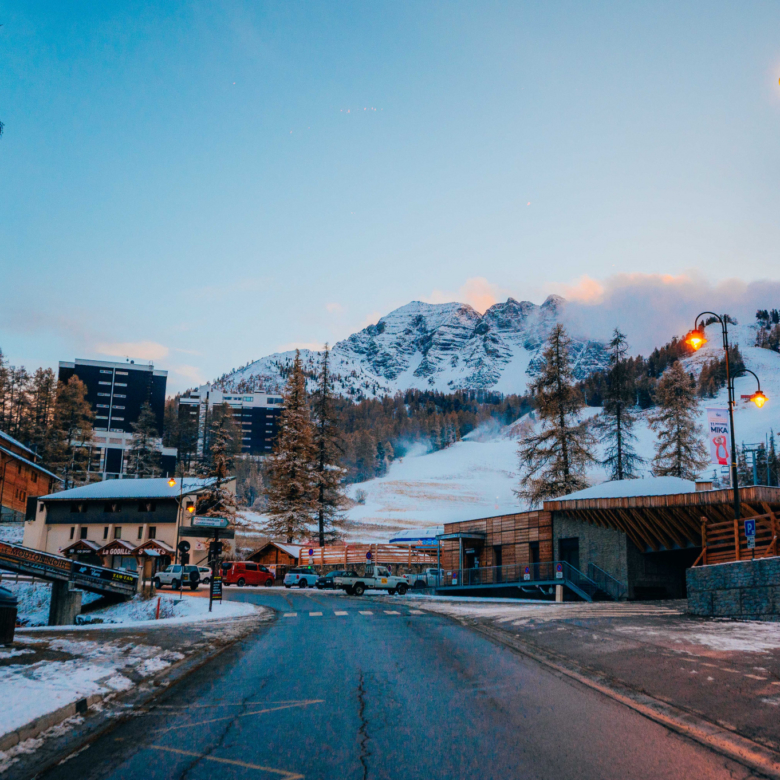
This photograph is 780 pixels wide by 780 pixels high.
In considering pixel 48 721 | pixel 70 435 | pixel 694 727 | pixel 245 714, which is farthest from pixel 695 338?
pixel 70 435

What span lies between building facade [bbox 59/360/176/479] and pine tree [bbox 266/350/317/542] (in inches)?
3662

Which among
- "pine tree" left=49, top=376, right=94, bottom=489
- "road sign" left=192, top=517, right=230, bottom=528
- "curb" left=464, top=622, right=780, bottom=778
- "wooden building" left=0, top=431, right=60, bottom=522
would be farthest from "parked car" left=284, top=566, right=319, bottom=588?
"pine tree" left=49, top=376, right=94, bottom=489

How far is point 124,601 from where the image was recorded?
141 feet

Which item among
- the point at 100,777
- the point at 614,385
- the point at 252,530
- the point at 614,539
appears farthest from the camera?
the point at 252,530

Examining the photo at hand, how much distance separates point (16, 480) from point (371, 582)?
53800 mm

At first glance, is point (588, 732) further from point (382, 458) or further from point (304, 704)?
point (382, 458)

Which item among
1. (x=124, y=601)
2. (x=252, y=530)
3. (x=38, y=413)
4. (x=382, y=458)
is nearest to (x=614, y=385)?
(x=124, y=601)

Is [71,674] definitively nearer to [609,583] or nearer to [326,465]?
[609,583]

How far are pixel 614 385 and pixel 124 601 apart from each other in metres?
38.0

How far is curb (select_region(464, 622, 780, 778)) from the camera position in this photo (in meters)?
6.74

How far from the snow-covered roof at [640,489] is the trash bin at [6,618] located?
28.6 metres

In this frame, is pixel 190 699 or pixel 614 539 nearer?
pixel 190 699

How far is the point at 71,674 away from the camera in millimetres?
11359

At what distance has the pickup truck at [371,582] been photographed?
39.4 meters
